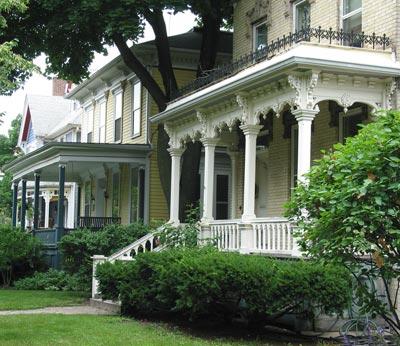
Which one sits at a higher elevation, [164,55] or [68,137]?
[164,55]

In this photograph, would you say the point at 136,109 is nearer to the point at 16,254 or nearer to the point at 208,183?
the point at 16,254

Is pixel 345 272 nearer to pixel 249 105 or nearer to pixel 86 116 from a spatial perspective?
pixel 249 105

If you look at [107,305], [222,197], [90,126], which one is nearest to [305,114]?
[107,305]

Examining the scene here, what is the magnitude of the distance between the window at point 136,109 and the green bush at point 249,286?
545 inches

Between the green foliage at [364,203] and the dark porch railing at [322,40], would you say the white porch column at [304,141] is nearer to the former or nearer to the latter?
the dark porch railing at [322,40]

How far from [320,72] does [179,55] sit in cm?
1217

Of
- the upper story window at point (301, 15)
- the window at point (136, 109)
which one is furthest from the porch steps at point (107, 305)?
the window at point (136, 109)

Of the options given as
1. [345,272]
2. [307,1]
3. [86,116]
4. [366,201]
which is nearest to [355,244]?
[366,201]

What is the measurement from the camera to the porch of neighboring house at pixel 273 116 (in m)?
13.0

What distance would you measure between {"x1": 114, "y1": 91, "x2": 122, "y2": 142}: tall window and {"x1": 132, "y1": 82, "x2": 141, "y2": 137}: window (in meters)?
1.69

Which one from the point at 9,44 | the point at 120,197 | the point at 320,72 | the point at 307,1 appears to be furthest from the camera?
the point at 120,197

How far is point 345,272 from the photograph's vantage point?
11203 mm

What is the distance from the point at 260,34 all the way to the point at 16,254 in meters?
10.3

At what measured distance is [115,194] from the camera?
94.1ft
